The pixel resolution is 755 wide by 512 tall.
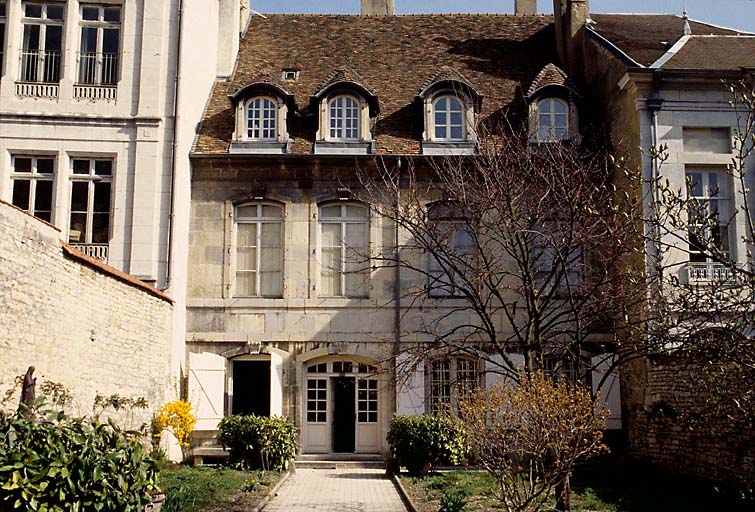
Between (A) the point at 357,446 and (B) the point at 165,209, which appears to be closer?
(B) the point at 165,209


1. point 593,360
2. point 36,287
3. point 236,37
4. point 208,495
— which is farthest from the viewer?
point 236,37

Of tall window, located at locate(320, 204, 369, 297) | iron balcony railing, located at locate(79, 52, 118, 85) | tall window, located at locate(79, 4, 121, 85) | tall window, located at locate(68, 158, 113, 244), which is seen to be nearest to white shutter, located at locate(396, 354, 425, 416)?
tall window, located at locate(320, 204, 369, 297)

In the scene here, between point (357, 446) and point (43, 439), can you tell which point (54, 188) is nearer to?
point (357, 446)

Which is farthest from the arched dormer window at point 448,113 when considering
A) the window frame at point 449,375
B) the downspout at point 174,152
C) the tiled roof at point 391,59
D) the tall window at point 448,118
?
the downspout at point 174,152

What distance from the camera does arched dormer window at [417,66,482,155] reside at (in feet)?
60.5

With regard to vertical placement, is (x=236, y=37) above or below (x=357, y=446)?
above

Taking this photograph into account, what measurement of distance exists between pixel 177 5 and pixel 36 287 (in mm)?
8370

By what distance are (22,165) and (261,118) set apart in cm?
491

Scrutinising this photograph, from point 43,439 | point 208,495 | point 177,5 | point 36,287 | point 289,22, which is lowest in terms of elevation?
point 208,495

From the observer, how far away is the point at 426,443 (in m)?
15.3

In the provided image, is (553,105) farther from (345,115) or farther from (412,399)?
(412,399)

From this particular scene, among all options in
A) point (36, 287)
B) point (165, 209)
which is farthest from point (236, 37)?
point (36, 287)

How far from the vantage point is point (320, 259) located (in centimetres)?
1838

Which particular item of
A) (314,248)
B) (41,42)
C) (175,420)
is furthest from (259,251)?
(41,42)
